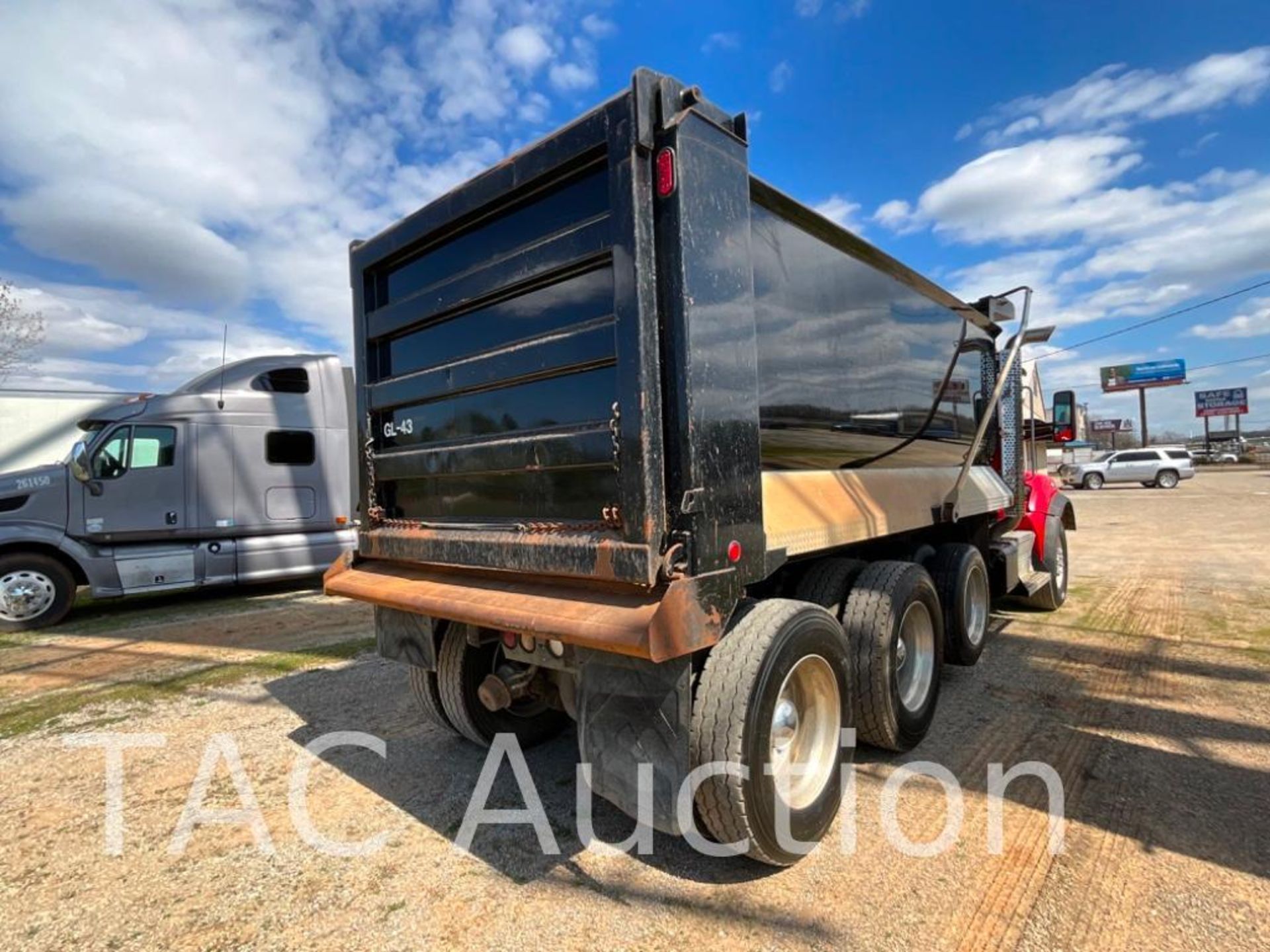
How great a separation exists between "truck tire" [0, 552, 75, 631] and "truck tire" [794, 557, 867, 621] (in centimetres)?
883

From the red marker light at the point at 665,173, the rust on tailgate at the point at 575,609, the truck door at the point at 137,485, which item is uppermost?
the red marker light at the point at 665,173

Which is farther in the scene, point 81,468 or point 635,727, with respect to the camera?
point 81,468

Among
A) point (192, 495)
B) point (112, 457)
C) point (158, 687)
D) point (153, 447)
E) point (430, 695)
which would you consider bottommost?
point (158, 687)

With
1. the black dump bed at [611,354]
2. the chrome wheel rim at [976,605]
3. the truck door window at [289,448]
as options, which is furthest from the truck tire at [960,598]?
the truck door window at [289,448]

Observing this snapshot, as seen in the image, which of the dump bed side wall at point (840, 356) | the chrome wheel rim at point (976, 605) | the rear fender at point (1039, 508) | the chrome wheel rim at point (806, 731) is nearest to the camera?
the chrome wheel rim at point (806, 731)

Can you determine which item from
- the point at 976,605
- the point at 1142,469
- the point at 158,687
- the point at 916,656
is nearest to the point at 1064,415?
the point at 976,605

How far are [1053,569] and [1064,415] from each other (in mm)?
1661

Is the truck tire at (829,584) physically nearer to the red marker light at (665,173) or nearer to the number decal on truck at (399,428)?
the red marker light at (665,173)

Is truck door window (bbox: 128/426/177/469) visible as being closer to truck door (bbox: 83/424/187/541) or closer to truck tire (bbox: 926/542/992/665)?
truck door (bbox: 83/424/187/541)

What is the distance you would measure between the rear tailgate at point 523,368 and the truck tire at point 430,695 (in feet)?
2.41

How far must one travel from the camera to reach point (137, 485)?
8.54 m

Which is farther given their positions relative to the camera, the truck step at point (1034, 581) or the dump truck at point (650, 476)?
the truck step at point (1034, 581)

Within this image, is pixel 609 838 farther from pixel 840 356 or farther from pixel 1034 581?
pixel 1034 581

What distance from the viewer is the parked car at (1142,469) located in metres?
28.9
